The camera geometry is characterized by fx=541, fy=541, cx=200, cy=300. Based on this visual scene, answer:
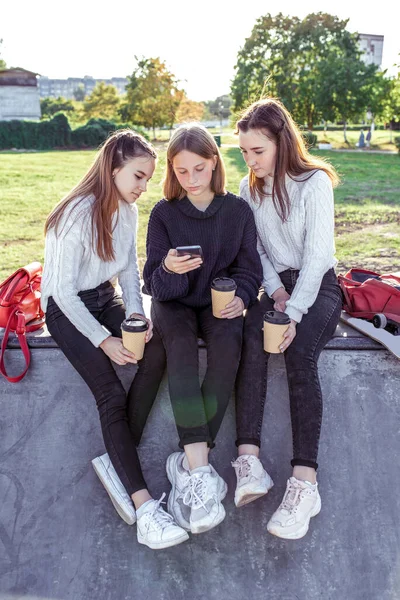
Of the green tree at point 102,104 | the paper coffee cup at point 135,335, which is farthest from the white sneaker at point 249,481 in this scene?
the green tree at point 102,104

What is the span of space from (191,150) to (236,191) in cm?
849

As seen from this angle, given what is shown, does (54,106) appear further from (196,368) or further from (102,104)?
(196,368)

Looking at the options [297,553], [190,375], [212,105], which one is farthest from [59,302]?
[212,105]

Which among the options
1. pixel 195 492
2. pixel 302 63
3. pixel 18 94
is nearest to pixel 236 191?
pixel 195 492

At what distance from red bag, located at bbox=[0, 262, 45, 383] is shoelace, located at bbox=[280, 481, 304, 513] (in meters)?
1.65

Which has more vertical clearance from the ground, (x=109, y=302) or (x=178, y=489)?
(x=109, y=302)

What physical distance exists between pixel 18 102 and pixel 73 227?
147ft

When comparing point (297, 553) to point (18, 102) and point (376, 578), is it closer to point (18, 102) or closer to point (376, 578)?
point (376, 578)

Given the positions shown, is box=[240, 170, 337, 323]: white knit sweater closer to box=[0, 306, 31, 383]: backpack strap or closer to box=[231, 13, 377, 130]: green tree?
box=[0, 306, 31, 383]: backpack strap

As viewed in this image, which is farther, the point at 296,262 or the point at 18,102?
the point at 18,102

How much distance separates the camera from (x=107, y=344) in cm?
286

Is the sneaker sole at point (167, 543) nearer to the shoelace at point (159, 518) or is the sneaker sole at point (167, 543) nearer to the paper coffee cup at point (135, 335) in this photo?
the shoelace at point (159, 518)

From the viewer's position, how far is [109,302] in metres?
3.35

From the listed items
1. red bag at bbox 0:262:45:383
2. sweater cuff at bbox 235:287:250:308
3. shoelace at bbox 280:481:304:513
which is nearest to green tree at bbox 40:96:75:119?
red bag at bbox 0:262:45:383
